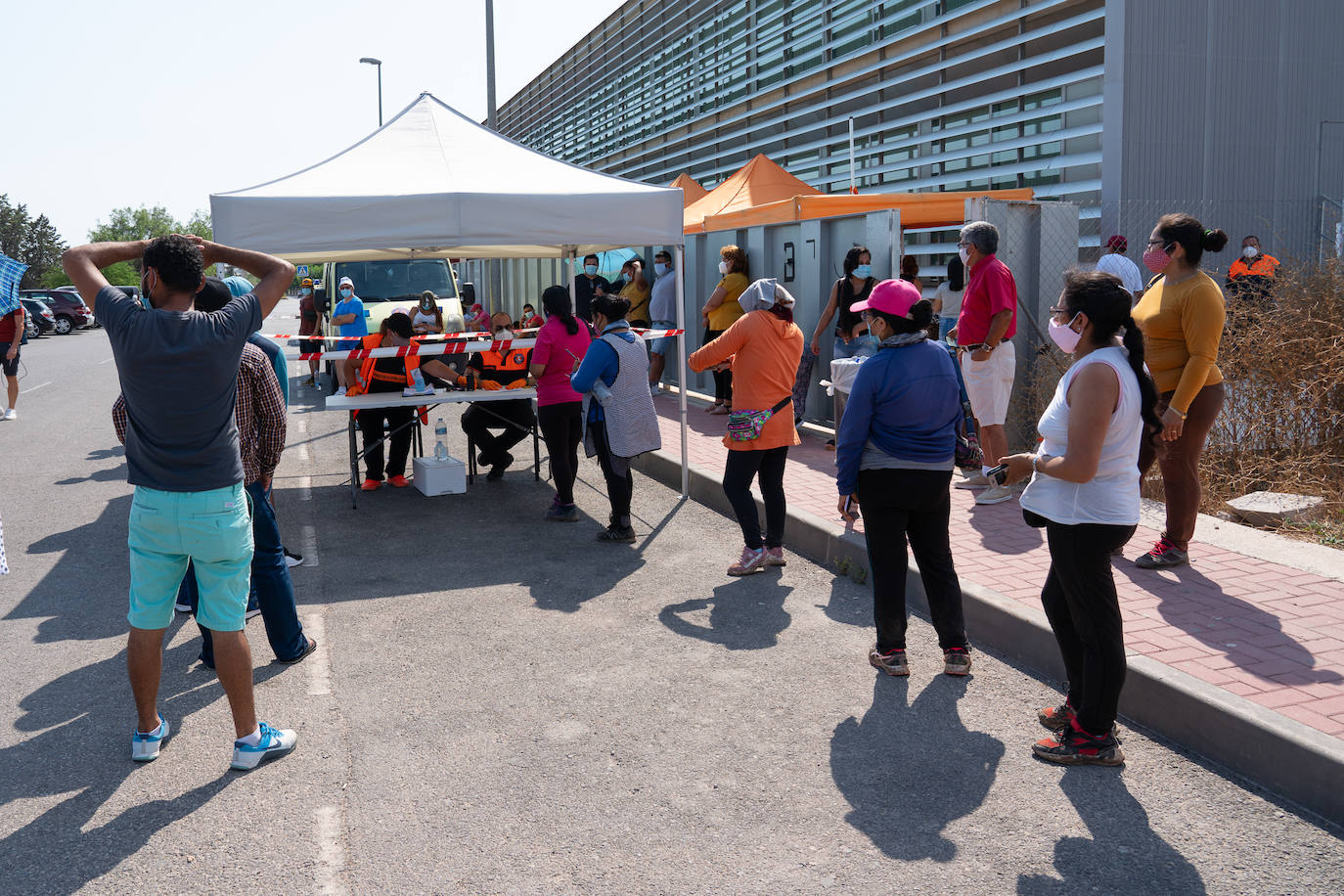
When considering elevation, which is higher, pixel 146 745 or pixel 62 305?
pixel 62 305

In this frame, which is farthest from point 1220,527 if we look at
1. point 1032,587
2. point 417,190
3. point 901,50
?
point 901,50

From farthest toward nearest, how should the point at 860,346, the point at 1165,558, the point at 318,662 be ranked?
1. the point at 860,346
2. the point at 1165,558
3. the point at 318,662

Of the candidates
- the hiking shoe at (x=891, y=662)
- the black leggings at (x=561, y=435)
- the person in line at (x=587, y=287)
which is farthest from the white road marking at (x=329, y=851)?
the person in line at (x=587, y=287)

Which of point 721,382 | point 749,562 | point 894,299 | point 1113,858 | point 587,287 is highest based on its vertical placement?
point 587,287

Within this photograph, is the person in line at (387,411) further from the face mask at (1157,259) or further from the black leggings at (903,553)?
the face mask at (1157,259)

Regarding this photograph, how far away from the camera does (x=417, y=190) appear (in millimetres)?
8234

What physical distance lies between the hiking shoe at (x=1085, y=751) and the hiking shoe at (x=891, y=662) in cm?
98

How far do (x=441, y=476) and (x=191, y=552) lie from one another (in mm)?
5188

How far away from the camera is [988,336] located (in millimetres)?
7668

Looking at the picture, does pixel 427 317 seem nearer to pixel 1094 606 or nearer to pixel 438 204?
pixel 438 204

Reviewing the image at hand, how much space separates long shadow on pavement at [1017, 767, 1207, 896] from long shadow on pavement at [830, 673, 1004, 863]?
32 centimetres

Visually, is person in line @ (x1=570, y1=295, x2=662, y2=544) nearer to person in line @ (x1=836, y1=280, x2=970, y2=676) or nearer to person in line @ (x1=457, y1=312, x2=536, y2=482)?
person in line @ (x1=457, y1=312, x2=536, y2=482)

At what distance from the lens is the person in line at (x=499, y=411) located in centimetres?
966

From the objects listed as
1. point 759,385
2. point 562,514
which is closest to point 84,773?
point 759,385
